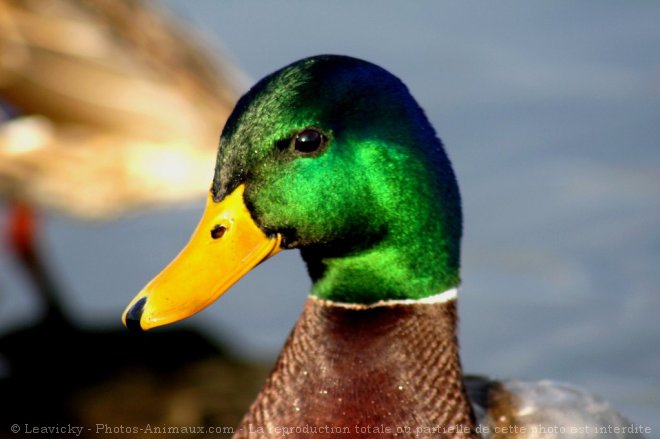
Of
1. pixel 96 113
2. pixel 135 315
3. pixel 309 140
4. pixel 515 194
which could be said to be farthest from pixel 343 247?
pixel 515 194

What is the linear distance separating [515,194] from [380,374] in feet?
10.2

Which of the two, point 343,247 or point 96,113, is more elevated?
point 96,113

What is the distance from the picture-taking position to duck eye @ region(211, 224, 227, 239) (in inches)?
137

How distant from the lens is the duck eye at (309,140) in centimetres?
340

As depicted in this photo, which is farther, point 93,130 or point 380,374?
point 93,130

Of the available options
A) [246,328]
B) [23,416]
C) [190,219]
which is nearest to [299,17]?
[190,219]

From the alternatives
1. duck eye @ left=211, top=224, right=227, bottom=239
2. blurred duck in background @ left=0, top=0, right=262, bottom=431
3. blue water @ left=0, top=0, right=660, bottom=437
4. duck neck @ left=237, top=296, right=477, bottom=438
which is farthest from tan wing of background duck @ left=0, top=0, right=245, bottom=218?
duck eye @ left=211, top=224, right=227, bottom=239

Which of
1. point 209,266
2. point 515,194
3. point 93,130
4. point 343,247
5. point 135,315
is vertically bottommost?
point 135,315

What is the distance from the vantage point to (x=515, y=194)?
6645 mm

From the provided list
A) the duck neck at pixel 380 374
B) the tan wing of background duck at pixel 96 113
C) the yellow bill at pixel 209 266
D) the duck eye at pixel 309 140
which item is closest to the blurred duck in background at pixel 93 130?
the tan wing of background duck at pixel 96 113

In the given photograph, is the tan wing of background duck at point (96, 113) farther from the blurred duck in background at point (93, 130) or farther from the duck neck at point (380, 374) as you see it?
the duck neck at point (380, 374)

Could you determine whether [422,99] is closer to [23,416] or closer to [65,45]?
[65,45]

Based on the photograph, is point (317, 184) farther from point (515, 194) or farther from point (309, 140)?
point (515, 194)

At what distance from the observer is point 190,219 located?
6.55 meters
